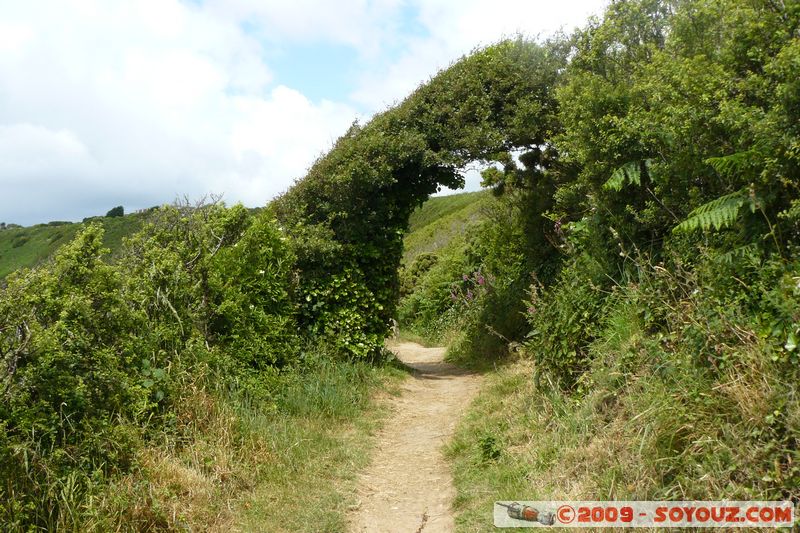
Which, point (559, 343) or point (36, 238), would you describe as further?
point (36, 238)

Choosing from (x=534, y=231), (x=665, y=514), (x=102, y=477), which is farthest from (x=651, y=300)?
A: (x=534, y=231)

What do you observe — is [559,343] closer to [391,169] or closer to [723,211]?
[723,211]

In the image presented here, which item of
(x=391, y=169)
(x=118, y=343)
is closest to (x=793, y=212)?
(x=118, y=343)

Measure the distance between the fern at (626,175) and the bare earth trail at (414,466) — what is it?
10.8 ft

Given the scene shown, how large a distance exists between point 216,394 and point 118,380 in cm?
133

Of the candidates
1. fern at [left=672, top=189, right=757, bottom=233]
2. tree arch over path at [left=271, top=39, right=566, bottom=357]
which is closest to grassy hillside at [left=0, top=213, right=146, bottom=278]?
tree arch over path at [left=271, top=39, right=566, bottom=357]

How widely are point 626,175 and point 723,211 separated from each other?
181cm

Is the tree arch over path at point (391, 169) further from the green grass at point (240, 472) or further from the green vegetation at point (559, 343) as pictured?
the green grass at point (240, 472)

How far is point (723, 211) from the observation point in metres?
4.75

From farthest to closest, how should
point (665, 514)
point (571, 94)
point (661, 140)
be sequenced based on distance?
point (571, 94) < point (661, 140) < point (665, 514)

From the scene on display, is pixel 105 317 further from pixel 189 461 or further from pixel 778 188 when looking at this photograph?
pixel 778 188

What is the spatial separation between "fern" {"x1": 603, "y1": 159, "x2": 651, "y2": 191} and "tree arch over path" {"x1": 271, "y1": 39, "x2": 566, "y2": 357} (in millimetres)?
4934

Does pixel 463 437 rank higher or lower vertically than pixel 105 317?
lower

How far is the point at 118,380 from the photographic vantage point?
5.29m
